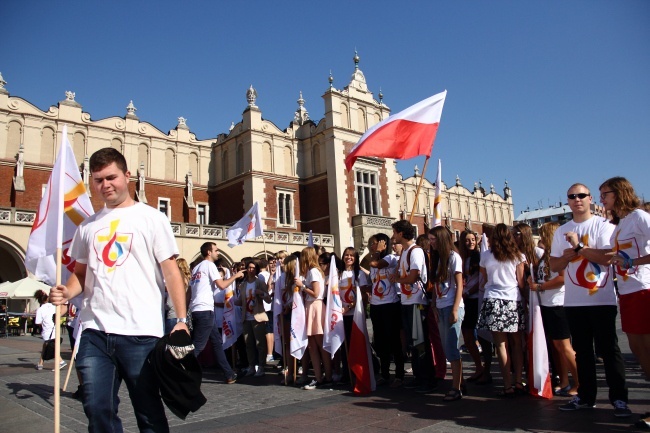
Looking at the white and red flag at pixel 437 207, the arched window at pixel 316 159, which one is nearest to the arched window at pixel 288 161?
the arched window at pixel 316 159

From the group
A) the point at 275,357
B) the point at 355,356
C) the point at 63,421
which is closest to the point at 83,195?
the point at 63,421

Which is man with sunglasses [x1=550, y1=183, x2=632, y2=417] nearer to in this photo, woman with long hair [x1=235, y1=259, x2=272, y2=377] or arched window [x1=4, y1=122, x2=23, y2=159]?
woman with long hair [x1=235, y1=259, x2=272, y2=377]

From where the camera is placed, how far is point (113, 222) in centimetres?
317

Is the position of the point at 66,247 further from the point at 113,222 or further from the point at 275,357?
the point at 275,357

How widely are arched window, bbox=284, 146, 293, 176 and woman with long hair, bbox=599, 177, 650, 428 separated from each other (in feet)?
91.5

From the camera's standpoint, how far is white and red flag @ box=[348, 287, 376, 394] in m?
6.21

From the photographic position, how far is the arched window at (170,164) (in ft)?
99.7

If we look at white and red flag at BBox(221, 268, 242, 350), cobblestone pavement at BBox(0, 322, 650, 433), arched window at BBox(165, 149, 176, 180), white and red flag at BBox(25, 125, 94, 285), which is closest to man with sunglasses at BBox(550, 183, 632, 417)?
cobblestone pavement at BBox(0, 322, 650, 433)

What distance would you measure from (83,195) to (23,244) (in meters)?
18.0

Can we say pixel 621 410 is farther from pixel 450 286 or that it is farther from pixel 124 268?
pixel 124 268

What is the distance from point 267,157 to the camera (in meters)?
31.0

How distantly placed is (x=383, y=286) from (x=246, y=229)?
27.6 ft

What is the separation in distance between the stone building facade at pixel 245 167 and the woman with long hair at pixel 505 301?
69.6 feet

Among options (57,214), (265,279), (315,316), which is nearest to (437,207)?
(265,279)
